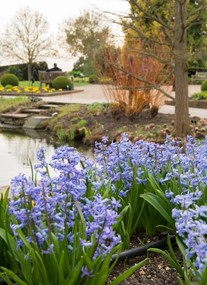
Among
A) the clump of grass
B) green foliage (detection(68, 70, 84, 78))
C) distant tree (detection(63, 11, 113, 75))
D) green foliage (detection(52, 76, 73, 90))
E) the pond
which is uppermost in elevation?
distant tree (detection(63, 11, 113, 75))

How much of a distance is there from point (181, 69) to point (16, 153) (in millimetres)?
→ 3446

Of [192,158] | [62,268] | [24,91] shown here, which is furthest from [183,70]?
[24,91]

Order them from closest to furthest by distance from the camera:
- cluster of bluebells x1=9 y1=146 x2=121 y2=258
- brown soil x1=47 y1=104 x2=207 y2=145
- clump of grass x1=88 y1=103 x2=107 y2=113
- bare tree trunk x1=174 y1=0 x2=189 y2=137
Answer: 1. cluster of bluebells x1=9 y1=146 x2=121 y2=258
2. bare tree trunk x1=174 y1=0 x2=189 y2=137
3. brown soil x1=47 y1=104 x2=207 y2=145
4. clump of grass x1=88 y1=103 x2=107 y2=113

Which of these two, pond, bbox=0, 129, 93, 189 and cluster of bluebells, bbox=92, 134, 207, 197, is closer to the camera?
cluster of bluebells, bbox=92, 134, 207, 197

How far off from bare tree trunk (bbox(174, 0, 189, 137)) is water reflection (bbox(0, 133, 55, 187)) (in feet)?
7.84

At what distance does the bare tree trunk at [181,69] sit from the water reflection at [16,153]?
239 centimetres

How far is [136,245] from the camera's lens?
2.75 metres

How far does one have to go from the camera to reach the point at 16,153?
352 inches

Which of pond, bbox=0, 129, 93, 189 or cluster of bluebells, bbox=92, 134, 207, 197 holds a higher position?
cluster of bluebells, bbox=92, 134, 207, 197

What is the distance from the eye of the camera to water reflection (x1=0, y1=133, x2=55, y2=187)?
23.1 ft

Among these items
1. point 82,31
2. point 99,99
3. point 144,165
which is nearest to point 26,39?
point 82,31

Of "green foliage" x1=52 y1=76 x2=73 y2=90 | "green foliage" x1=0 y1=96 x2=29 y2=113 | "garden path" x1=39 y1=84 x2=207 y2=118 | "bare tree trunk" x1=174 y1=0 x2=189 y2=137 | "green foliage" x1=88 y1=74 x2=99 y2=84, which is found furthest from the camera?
"green foliage" x1=88 y1=74 x2=99 y2=84

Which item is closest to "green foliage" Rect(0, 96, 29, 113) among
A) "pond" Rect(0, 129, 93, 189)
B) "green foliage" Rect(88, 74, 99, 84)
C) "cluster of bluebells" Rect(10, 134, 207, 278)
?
"pond" Rect(0, 129, 93, 189)

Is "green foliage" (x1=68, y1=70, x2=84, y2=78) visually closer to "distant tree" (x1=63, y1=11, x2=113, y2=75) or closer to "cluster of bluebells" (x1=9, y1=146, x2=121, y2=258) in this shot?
"distant tree" (x1=63, y1=11, x2=113, y2=75)
